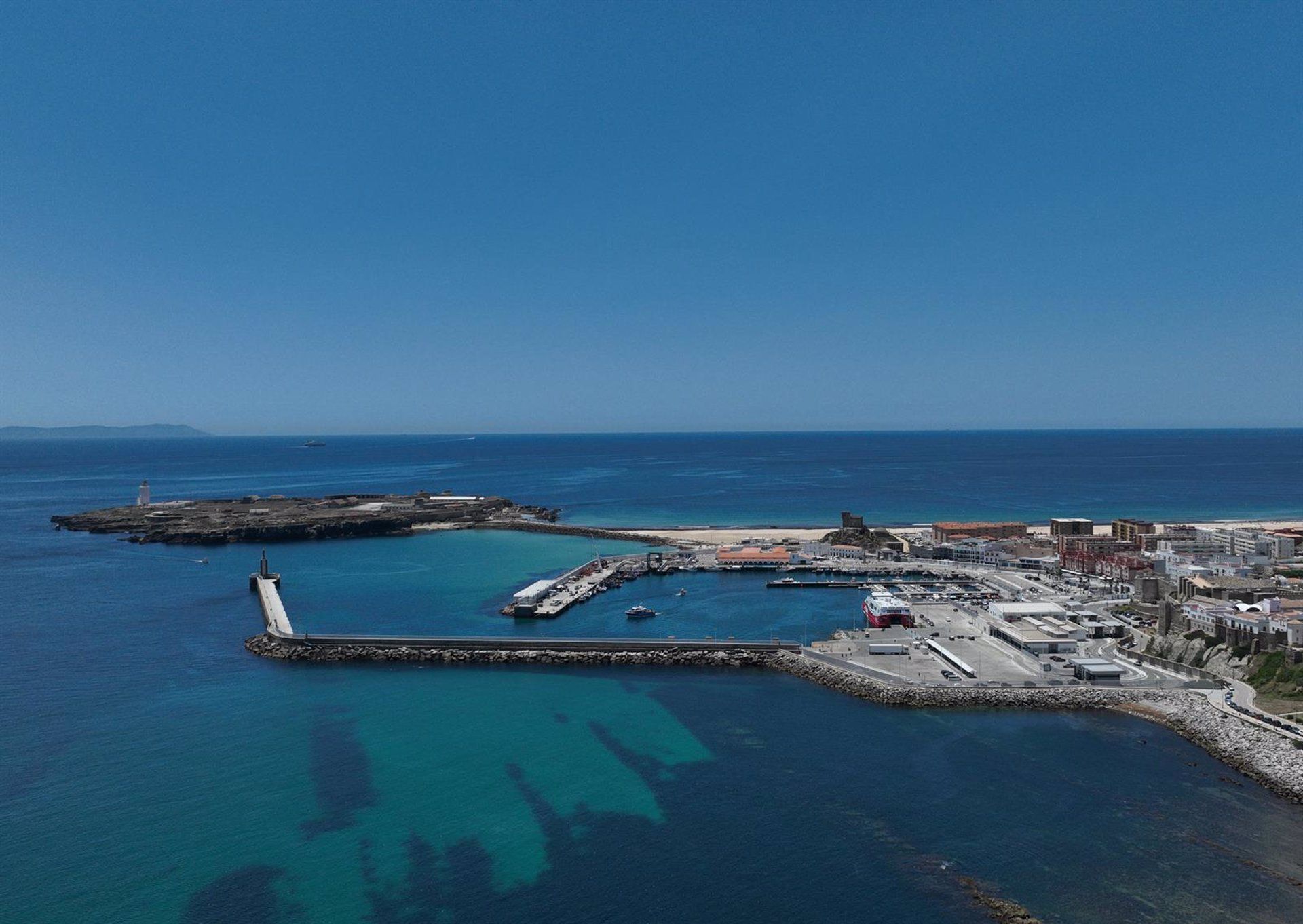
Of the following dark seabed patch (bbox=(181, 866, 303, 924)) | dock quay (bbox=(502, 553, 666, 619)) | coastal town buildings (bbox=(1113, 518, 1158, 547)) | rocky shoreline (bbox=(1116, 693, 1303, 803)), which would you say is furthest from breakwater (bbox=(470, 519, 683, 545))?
dark seabed patch (bbox=(181, 866, 303, 924))

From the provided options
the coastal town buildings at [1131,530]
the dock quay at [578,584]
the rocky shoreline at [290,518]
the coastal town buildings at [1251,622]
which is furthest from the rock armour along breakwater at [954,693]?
the rocky shoreline at [290,518]

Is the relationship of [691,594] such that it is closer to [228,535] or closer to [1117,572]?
[1117,572]

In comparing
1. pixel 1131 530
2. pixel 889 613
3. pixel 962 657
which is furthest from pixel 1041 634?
pixel 1131 530

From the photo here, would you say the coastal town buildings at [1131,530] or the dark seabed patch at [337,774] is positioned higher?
the coastal town buildings at [1131,530]

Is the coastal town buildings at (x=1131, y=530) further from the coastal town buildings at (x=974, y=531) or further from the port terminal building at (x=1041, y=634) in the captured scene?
the port terminal building at (x=1041, y=634)

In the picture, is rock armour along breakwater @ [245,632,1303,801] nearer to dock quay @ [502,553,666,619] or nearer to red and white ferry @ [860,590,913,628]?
dock quay @ [502,553,666,619]
